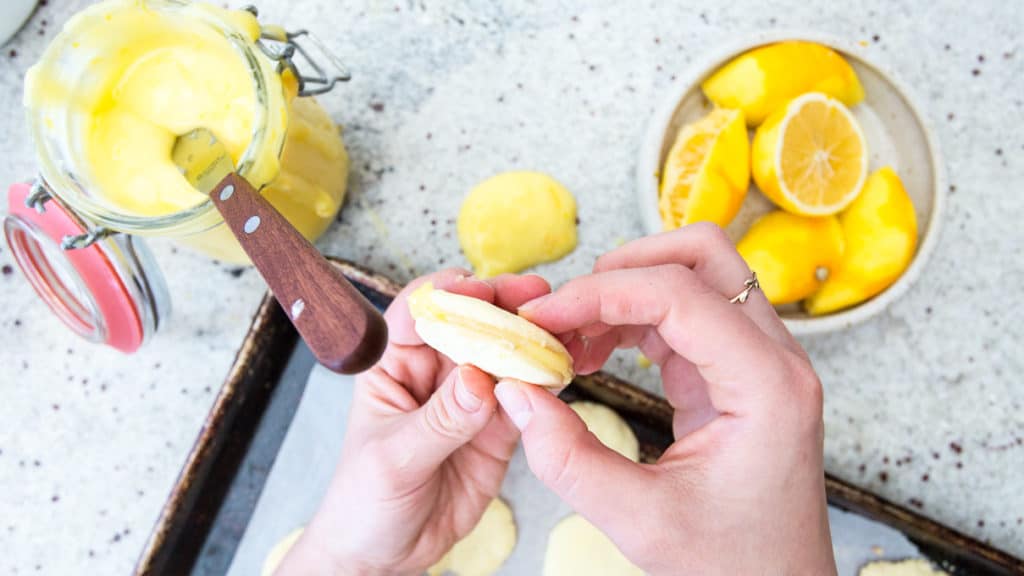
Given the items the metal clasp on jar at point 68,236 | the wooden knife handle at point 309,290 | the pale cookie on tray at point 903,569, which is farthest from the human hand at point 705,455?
the metal clasp on jar at point 68,236

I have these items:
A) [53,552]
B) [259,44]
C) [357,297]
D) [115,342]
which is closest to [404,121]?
[259,44]

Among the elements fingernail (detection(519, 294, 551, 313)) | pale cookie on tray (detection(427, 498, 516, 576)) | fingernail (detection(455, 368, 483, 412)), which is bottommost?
pale cookie on tray (detection(427, 498, 516, 576))

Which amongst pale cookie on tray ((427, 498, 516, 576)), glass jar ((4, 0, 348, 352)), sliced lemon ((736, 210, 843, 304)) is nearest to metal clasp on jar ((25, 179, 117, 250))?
glass jar ((4, 0, 348, 352))

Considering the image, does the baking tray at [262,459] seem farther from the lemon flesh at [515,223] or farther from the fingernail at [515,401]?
the fingernail at [515,401]

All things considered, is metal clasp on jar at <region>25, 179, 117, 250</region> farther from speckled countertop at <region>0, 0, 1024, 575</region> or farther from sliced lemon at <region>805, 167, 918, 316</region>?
sliced lemon at <region>805, 167, 918, 316</region>

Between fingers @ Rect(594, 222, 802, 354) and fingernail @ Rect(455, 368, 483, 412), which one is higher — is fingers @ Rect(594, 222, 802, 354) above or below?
above

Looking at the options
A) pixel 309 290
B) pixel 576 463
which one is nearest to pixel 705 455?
pixel 576 463

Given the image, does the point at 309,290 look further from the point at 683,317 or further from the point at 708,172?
the point at 708,172
